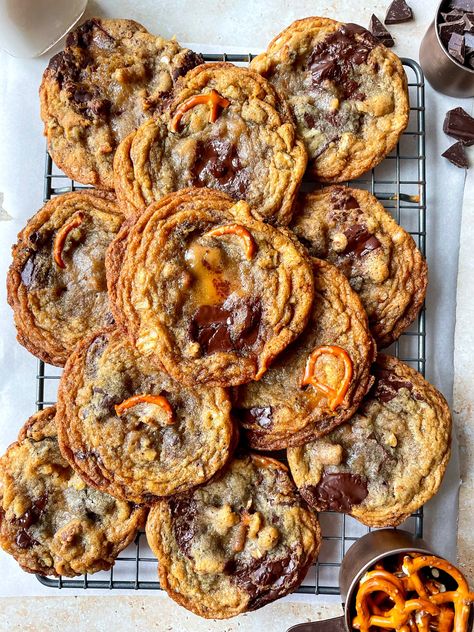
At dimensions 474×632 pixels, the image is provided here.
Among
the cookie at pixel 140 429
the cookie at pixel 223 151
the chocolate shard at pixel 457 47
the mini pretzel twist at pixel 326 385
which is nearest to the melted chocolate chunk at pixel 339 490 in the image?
the mini pretzel twist at pixel 326 385

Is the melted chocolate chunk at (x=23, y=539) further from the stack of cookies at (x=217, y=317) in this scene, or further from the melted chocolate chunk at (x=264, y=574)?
the melted chocolate chunk at (x=264, y=574)

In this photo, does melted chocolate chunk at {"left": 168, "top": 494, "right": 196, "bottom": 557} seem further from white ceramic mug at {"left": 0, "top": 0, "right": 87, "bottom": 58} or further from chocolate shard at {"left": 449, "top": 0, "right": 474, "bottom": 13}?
chocolate shard at {"left": 449, "top": 0, "right": 474, "bottom": 13}

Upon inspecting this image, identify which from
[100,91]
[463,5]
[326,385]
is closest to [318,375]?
[326,385]

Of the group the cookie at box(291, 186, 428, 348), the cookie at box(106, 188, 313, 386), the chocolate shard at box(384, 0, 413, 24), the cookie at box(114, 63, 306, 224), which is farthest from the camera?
the chocolate shard at box(384, 0, 413, 24)

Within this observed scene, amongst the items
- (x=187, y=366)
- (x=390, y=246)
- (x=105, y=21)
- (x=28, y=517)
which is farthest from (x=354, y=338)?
(x=105, y=21)

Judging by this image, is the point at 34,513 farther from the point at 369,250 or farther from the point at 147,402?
the point at 369,250

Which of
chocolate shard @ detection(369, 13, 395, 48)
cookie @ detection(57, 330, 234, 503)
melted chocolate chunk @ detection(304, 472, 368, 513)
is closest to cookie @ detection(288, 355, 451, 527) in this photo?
melted chocolate chunk @ detection(304, 472, 368, 513)
